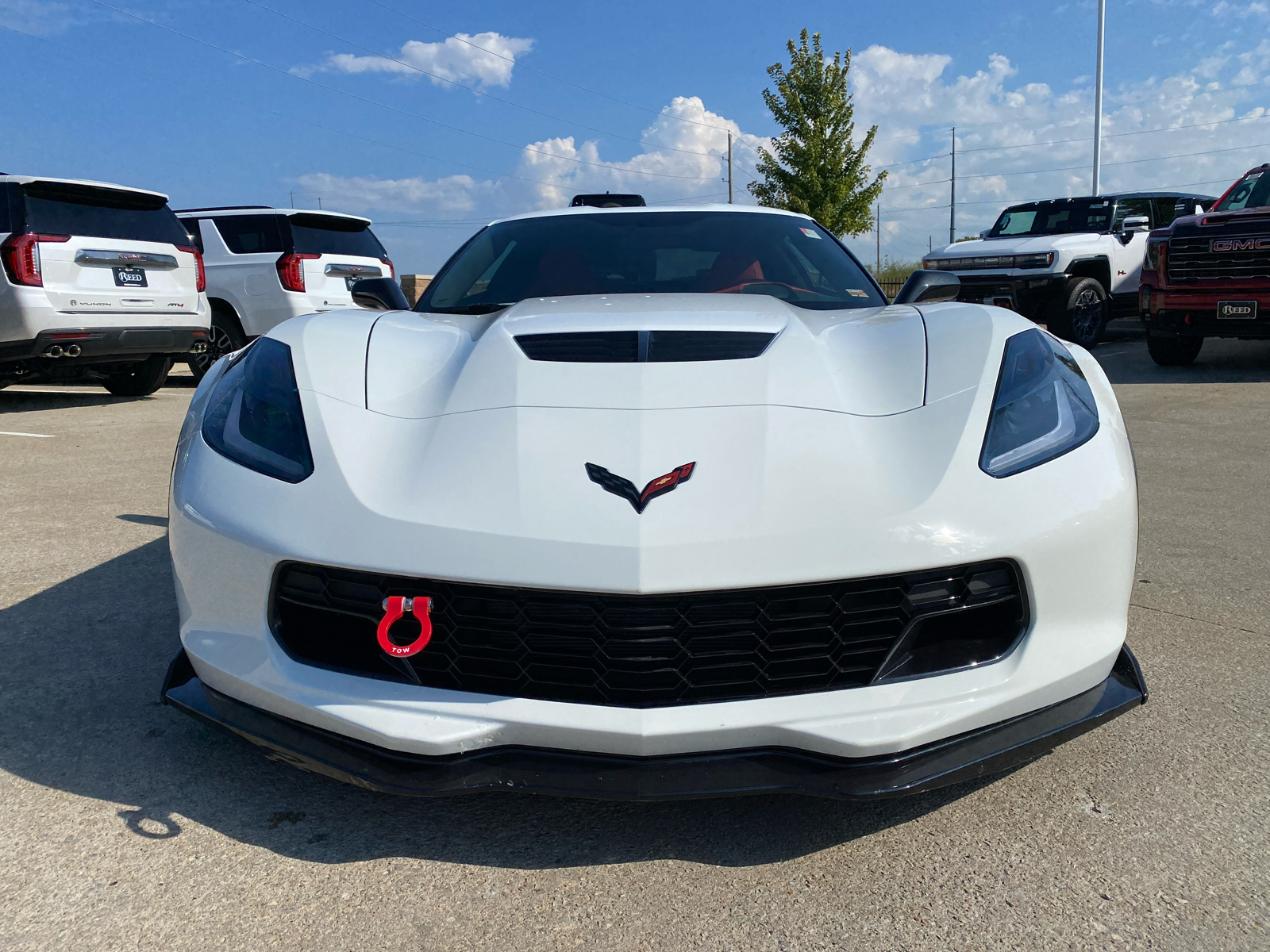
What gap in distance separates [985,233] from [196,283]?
933 cm

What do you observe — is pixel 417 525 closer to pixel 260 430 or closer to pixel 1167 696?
pixel 260 430

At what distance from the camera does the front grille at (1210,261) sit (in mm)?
8023

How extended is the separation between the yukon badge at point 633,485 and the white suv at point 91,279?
7.17 metres

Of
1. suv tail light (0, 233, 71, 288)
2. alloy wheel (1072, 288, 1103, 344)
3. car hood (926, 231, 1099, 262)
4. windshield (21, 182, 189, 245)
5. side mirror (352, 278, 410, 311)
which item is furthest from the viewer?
alloy wheel (1072, 288, 1103, 344)

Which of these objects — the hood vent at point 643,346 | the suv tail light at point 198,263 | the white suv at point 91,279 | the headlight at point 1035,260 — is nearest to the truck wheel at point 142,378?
Result: the white suv at point 91,279

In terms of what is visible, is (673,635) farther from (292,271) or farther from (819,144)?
(819,144)

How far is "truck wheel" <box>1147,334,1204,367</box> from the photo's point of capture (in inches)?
369

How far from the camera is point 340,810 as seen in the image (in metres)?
1.86

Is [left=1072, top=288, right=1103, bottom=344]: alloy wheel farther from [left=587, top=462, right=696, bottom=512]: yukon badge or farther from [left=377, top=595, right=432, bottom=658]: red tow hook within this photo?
[left=377, top=595, right=432, bottom=658]: red tow hook

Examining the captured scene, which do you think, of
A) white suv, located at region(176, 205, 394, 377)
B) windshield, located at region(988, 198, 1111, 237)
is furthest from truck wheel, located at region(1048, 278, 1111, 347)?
white suv, located at region(176, 205, 394, 377)

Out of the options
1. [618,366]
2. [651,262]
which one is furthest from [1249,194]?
[618,366]

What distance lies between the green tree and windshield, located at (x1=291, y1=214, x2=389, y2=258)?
54.5 feet

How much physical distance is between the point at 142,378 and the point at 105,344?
144 centimetres

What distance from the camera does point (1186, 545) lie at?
3.55m
